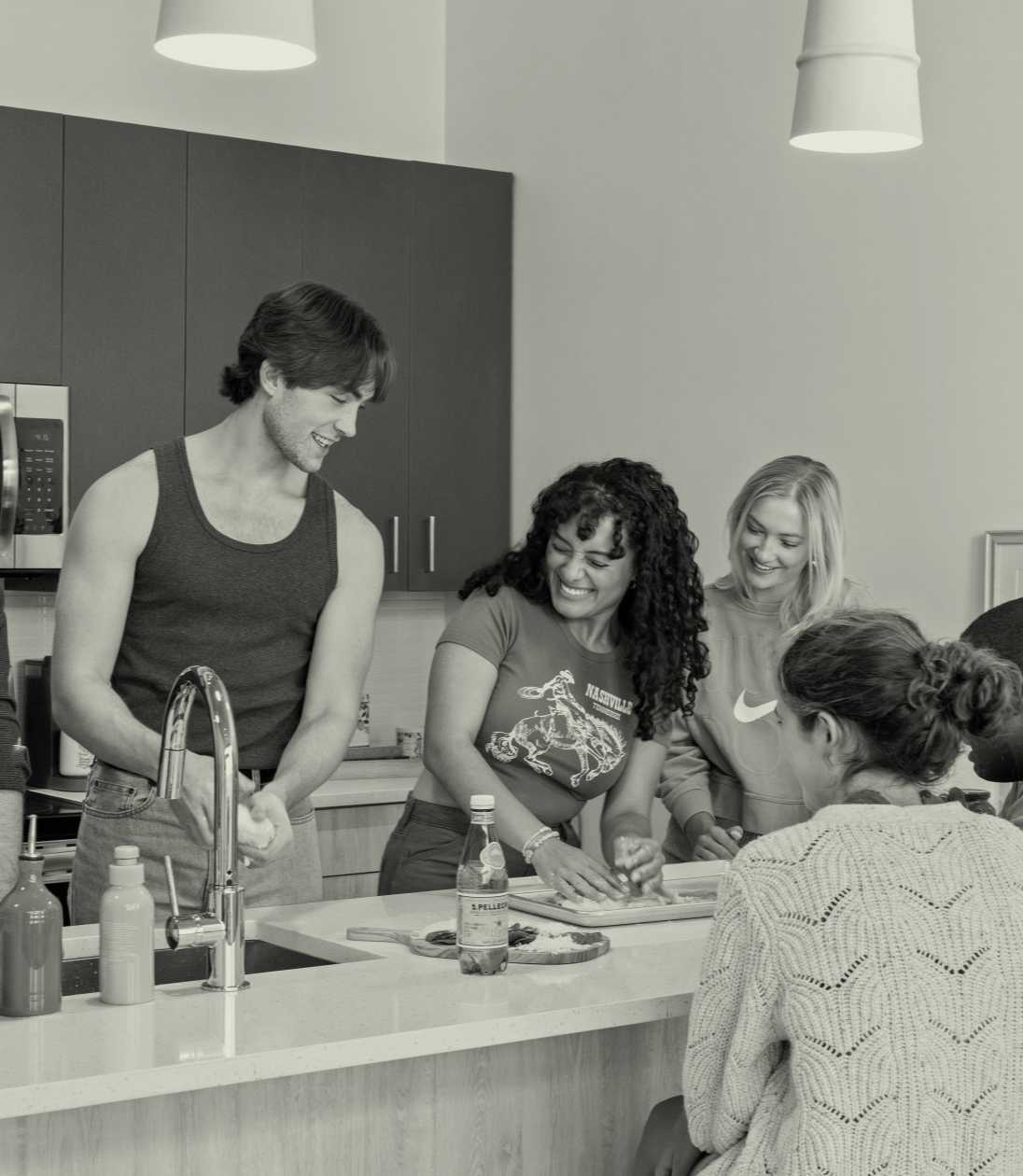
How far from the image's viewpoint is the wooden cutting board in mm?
2076

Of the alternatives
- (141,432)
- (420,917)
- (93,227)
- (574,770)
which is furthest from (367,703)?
(420,917)

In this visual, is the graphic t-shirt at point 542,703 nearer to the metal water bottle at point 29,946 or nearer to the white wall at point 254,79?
the metal water bottle at point 29,946

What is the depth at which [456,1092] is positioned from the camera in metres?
1.90

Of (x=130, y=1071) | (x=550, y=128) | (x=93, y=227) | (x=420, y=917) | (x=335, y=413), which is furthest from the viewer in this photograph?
(x=550, y=128)

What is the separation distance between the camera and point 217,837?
194 cm

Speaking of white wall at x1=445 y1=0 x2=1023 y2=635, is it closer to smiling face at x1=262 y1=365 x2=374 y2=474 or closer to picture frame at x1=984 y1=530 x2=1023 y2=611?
picture frame at x1=984 y1=530 x2=1023 y2=611

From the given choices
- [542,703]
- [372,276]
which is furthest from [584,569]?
[372,276]

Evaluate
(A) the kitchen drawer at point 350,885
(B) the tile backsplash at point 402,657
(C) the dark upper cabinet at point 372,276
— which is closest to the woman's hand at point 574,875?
(A) the kitchen drawer at point 350,885

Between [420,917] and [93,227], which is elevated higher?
[93,227]

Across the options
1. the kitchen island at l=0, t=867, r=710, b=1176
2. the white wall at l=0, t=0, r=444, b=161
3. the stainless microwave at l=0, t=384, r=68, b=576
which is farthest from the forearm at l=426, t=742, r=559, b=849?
the white wall at l=0, t=0, r=444, b=161

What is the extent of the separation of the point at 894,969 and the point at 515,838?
0.99 metres

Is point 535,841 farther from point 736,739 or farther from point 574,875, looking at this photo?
point 736,739

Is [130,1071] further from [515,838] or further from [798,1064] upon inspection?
[515,838]

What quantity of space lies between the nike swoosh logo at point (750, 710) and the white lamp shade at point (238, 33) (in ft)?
4.44
